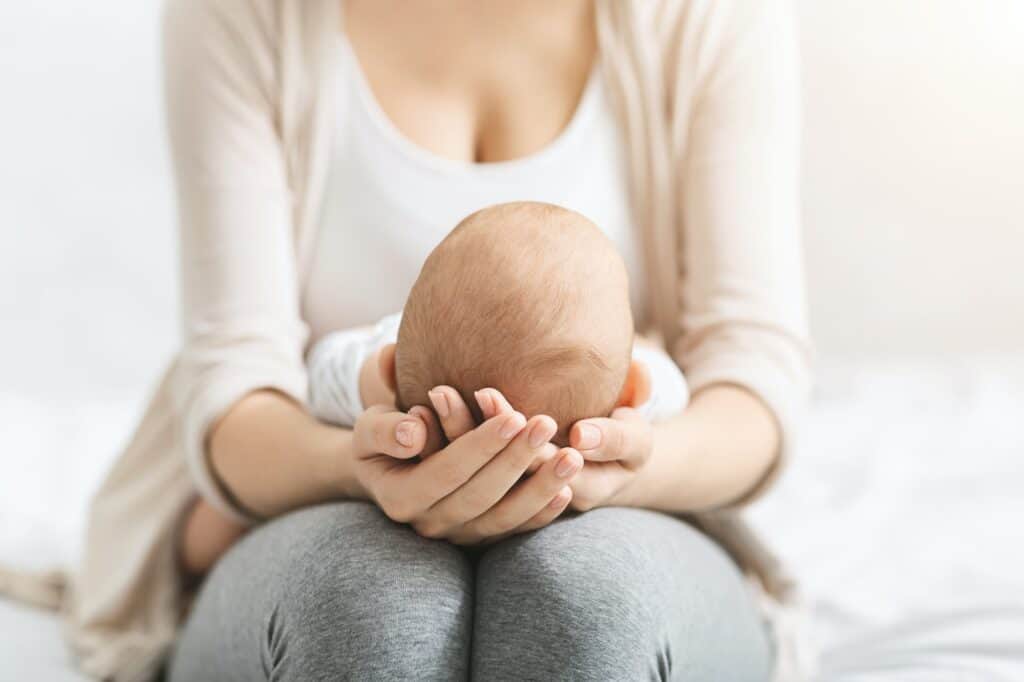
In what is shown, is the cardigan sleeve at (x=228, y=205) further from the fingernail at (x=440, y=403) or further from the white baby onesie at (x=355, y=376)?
the fingernail at (x=440, y=403)

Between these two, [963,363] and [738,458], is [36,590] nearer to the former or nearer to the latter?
[738,458]

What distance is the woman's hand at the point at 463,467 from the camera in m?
0.70

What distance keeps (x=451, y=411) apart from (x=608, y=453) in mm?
105

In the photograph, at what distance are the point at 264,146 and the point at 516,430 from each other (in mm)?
505

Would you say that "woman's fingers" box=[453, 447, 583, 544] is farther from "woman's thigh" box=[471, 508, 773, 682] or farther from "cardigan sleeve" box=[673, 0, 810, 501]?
"cardigan sleeve" box=[673, 0, 810, 501]

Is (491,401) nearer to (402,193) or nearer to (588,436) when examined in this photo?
(588,436)

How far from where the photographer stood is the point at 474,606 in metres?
0.77

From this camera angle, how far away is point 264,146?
1086mm

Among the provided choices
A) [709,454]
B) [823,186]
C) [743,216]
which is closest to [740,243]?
[743,216]

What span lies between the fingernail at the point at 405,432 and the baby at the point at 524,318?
0.03m

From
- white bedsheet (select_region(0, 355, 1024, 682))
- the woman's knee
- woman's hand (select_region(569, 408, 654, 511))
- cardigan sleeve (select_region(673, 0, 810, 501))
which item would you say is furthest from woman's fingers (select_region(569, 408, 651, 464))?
white bedsheet (select_region(0, 355, 1024, 682))

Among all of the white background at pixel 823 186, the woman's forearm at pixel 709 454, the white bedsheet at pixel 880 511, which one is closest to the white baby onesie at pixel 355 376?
the woman's forearm at pixel 709 454

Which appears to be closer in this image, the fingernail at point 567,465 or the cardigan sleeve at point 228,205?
the fingernail at point 567,465

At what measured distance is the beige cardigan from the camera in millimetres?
1050
